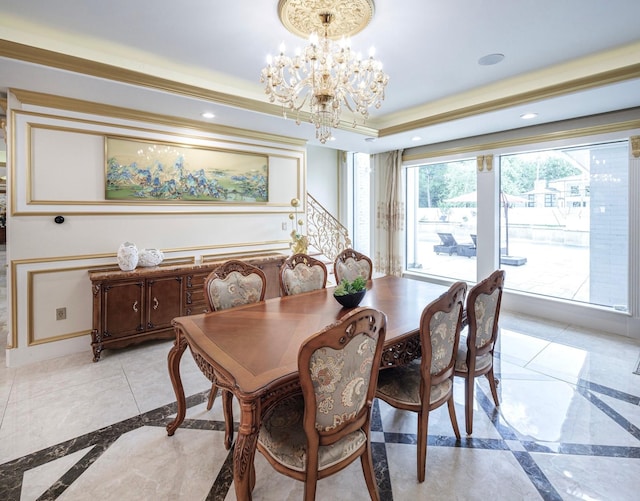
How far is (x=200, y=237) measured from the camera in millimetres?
4387

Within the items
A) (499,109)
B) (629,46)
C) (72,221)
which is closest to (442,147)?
(499,109)

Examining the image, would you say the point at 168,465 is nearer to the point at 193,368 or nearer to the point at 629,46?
the point at 193,368

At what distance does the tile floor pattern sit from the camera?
1791 mm

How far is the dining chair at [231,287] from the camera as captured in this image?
8.12 ft

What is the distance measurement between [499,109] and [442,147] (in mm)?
1797

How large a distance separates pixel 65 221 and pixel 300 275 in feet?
8.22

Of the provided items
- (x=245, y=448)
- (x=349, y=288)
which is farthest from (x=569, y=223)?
(x=245, y=448)

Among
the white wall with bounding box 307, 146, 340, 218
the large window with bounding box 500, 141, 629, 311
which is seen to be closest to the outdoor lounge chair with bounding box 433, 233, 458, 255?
the large window with bounding box 500, 141, 629, 311

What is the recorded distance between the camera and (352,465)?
1.96 meters

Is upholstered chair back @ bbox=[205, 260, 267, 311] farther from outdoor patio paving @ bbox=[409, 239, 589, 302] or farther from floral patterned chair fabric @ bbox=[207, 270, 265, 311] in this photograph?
outdoor patio paving @ bbox=[409, 239, 589, 302]

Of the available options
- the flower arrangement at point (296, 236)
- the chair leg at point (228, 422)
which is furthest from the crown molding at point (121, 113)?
the chair leg at point (228, 422)

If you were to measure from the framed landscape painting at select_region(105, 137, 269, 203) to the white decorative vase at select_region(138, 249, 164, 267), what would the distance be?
617 millimetres

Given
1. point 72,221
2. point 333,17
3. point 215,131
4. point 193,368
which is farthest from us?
point 215,131

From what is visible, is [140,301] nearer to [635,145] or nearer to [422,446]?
[422,446]
